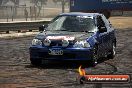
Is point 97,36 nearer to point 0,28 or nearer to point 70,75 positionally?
point 70,75

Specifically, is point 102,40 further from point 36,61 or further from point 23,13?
point 23,13

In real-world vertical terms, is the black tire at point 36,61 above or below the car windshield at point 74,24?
below

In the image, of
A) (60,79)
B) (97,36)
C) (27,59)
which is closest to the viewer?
(60,79)

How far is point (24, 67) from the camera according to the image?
10359mm

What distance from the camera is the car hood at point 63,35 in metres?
9.98

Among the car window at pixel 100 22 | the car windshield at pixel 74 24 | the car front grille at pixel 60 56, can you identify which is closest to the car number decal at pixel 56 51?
the car front grille at pixel 60 56

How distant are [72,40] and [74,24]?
131 centimetres

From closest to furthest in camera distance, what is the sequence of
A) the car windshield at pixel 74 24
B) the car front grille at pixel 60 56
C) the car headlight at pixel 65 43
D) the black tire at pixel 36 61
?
1. the car headlight at pixel 65 43
2. the car front grille at pixel 60 56
3. the black tire at pixel 36 61
4. the car windshield at pixel 74 24

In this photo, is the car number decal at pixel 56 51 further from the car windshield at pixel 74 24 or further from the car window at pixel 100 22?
the car window at pixel 100 22

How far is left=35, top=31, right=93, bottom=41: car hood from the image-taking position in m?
9.98

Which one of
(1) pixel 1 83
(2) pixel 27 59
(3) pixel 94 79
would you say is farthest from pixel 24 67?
(3) pixel 94 79

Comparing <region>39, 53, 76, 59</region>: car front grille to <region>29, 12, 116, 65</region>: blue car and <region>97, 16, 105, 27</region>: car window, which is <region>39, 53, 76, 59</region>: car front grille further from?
<region>97, 16, 105, 27</region>: car window

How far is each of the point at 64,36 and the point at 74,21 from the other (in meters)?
1.27

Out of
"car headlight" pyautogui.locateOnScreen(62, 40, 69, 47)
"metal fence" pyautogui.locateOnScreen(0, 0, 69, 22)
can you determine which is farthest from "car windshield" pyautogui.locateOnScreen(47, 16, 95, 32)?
"metal fence" pyautogui.locateOnScreen(0, 0, 69, 22)
